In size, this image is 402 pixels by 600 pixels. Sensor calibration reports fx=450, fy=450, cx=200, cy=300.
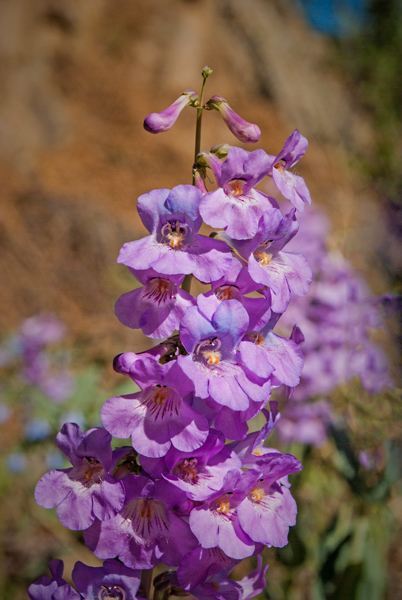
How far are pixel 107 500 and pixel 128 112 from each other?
7640 millimetres

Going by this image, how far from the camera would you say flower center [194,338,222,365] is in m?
A: 0.65

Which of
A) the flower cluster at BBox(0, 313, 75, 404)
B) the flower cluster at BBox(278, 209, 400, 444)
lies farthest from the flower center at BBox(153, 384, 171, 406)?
the flower cluster at BBox(0, 313, 75, 404)

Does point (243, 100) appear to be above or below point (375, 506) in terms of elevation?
above

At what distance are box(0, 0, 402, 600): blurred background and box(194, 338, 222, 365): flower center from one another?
835 mm

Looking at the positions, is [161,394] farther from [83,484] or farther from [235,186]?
[235,186]

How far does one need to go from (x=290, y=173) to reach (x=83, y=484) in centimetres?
62

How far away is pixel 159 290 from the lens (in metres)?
0.70

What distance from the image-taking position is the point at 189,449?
61 centimetres

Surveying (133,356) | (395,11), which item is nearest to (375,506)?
(133,356)

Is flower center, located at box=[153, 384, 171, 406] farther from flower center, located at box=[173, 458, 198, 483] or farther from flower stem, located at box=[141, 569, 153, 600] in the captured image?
flower stem, located at box=[141, 569, 153, 600]

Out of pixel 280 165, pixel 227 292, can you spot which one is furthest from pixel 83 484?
pixel 280 165

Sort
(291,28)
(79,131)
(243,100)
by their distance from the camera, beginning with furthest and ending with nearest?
(291,28) → (243,100) → (79,131)

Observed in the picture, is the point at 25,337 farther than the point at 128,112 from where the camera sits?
No

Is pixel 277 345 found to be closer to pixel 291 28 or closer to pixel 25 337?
pixel 25 337
